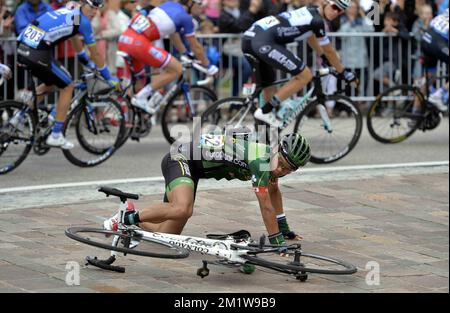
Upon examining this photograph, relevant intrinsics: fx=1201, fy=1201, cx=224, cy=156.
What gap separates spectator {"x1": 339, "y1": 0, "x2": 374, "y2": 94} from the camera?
715 inches

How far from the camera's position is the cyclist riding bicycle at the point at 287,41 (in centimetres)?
1371

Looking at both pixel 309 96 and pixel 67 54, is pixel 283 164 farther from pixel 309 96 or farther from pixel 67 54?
pixel 67 54

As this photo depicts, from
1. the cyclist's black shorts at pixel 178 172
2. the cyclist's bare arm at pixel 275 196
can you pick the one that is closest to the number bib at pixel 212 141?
the cyclist's black shorts at pixel 178 172

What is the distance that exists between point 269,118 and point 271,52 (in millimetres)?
762

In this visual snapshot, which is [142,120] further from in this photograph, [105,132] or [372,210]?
[372,210]

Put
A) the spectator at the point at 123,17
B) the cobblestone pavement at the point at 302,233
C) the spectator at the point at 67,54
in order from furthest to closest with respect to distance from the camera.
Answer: the spectator at the point at 123,17 < the spectator at the point at 67,54 < the cobblestone pavement at the point at 302,233

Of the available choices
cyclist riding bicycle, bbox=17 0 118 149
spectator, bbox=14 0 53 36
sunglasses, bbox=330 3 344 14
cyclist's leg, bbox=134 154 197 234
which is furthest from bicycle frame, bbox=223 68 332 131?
cyclist's leg, bbox=134 154 197 234

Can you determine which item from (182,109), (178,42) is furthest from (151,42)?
(182,109)

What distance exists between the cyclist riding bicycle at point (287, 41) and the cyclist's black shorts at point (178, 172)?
449 cm

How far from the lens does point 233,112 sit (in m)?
14.4

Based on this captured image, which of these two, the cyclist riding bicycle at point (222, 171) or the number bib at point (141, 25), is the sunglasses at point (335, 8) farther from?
the cyclist riding bicycle at point (222, 171)

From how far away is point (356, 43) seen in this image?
18.2 metres

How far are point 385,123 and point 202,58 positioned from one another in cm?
262
